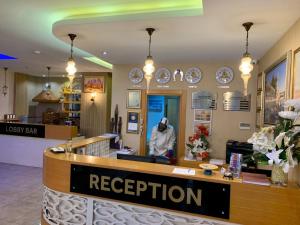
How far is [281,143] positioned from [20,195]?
4172 millimetres

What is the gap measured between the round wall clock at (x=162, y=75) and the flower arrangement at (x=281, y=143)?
339 centimetres

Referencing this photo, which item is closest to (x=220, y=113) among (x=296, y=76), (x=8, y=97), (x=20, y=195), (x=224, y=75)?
(x=224, y=75)

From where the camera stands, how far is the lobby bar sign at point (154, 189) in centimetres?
207

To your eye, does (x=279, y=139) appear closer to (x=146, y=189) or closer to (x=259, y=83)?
(x=146, y=189)

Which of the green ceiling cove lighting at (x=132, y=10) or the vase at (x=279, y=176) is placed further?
the green ceiling cove lighting at (x=132, y=10)

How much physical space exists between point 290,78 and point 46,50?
438 cm

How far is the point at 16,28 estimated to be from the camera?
3.41 meters

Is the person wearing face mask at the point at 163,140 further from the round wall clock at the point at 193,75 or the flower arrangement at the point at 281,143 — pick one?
the flower arrangement at the point at 281,143

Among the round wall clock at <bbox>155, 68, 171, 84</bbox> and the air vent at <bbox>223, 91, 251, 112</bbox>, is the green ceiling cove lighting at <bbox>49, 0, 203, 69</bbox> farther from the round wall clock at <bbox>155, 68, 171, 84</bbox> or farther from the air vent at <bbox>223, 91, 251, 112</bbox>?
the air vent at <bbox>223, 91, 251, 112</bbox>

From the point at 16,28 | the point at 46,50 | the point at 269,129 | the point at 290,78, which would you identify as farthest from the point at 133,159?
the point at 46,50

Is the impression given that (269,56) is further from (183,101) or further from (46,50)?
(46,50)

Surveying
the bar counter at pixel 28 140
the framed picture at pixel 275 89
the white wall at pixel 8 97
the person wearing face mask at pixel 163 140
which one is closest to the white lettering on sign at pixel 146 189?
the framed picture at pixel 275 89

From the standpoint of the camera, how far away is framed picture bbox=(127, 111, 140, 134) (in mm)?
5402

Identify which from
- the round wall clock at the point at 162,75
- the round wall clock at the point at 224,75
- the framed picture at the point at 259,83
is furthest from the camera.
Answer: the round wall clock at the point at 162,75
